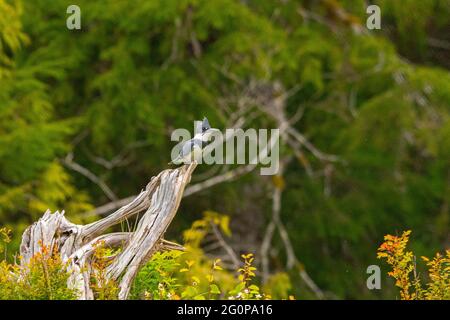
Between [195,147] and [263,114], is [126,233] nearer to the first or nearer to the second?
[195,147]

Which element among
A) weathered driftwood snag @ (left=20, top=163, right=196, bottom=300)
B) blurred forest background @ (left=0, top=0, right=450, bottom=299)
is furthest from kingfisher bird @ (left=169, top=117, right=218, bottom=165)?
blurred forest background @ (left=0, top=0, right=450, bottom=299)

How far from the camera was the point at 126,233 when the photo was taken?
6.77 metres

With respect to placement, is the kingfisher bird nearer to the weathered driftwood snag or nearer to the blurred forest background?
the weathered driftwood snag

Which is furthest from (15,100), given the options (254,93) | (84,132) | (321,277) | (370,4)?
(370,4)

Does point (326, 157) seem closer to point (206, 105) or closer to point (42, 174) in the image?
point (206, 105)

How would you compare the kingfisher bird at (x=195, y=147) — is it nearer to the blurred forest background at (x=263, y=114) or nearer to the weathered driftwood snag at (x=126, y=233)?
the weathered driftwood snag at (x=126, y=233)

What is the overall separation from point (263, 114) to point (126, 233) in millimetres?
8896

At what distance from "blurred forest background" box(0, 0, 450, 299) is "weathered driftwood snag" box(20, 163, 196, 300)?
6.67m

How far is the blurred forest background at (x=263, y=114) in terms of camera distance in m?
15.0

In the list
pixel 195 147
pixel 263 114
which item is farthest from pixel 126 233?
pixel 263 114

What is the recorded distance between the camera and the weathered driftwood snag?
6457mm

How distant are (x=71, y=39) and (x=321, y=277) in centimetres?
459

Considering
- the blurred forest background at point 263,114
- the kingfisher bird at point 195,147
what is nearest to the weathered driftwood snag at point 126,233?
the kingfisher bird at point 195,147

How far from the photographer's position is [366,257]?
54.7 ft
